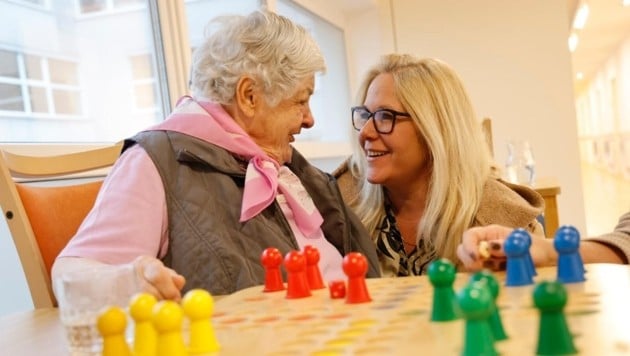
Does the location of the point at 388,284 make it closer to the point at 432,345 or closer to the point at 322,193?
the point at 432,345

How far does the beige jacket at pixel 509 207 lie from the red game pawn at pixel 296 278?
2.63ft

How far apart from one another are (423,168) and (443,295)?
1.08 meters

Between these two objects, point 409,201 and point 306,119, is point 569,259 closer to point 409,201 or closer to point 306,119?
point 306,119

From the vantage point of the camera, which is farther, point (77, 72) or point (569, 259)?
point (77, 72)

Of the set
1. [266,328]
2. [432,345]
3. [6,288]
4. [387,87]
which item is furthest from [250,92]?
[432,345]

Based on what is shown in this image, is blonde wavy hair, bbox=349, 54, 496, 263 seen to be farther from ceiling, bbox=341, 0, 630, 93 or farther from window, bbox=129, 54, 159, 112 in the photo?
ceiling, bbox=341, 0, 630, 93

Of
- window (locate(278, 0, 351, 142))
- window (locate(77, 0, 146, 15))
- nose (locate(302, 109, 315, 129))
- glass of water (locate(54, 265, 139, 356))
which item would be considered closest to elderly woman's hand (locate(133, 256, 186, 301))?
glass of water (locate(54, 265, 139, 356))

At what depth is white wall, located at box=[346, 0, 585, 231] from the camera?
4.31m

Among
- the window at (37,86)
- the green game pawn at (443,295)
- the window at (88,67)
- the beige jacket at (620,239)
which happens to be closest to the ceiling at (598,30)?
the window at (88,67)

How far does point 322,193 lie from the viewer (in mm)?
1538

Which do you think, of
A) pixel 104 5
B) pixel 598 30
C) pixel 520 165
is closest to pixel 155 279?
pixel 104 5

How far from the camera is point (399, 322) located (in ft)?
2.00

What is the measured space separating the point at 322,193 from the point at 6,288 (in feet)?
2.34

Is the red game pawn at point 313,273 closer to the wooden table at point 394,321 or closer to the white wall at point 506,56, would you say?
the wooden table at point 394,321
